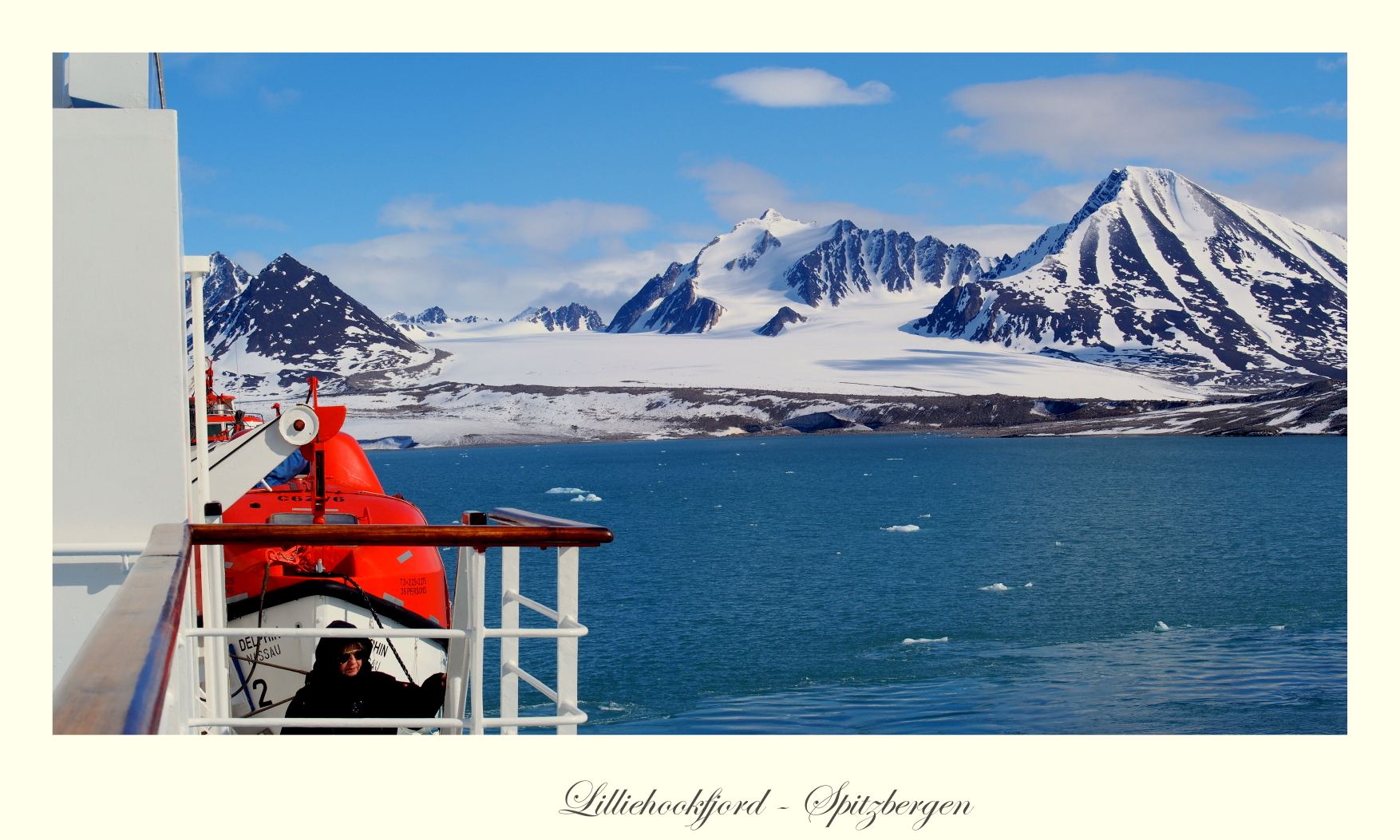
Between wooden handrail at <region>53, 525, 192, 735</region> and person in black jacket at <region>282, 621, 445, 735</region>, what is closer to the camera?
wooden handrail at <region>53, 525, 192, 735</region>

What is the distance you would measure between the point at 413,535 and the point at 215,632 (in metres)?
0.42

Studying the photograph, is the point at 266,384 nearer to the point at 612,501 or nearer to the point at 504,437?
the point at 504,437

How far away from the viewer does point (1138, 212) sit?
185 m

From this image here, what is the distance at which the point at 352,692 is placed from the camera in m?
3.41

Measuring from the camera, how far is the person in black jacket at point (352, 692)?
3393 millimetres

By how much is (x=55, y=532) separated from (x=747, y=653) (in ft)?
40.5

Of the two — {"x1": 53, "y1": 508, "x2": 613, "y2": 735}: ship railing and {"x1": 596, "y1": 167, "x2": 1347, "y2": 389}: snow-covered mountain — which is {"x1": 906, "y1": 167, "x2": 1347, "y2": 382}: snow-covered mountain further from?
{"x1": 53, "y1": 508, "x2": 613, "y2": 735}: ship railing

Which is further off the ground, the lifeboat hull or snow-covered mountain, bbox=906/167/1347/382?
snow-covered mountain, bbox=906/167/1347/382

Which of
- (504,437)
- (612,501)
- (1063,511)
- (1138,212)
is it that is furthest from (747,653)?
(1138,212)

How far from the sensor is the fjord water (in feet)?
38.8

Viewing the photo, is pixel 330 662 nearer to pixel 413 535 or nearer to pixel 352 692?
pixel 352 692

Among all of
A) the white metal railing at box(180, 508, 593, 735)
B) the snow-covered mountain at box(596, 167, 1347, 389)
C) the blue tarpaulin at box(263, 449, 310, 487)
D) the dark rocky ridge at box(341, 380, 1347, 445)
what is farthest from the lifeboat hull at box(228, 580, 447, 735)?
the snow-covered mountain at box(596, 167, 1347, 389)

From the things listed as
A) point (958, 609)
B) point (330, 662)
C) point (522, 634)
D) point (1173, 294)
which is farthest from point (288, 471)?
point (1173, 294)

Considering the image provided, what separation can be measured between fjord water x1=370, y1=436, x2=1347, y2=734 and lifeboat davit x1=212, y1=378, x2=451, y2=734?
187 inches
